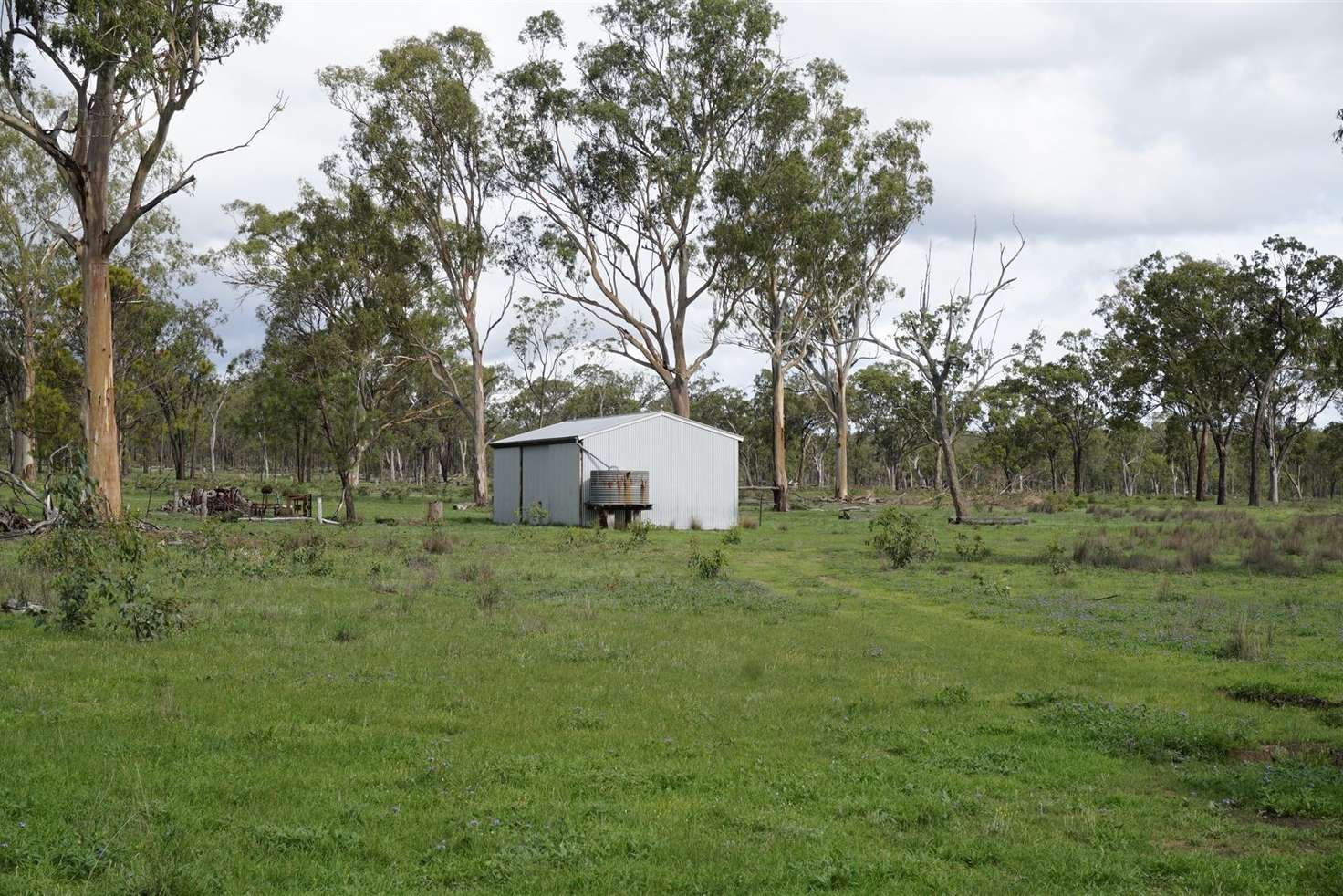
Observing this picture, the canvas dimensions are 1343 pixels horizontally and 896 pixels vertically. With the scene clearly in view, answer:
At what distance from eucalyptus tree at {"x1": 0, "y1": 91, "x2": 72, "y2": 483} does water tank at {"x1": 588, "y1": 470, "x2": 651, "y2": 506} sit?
2776cm

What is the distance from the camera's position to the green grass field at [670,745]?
5.45 m

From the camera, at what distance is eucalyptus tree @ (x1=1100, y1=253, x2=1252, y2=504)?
170 feet

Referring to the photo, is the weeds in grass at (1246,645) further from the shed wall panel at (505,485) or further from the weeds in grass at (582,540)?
the shed wall panel at (505,485)

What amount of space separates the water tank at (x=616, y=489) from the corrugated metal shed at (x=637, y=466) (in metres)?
0.81

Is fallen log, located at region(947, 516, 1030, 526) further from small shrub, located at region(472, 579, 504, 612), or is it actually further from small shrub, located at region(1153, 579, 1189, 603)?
small shrub, located at region(472, 579, 504, 612)

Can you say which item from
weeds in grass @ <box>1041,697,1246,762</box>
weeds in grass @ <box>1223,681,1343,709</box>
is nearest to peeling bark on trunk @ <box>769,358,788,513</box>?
weeds in grass @ <box>1223,681,1343,709</box>

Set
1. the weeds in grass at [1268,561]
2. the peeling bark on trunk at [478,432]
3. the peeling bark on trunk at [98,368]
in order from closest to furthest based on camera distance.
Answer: the weeds in grass at [1268,561] < the peeling bark on trunk at [98,368] < the peeling bark on trunk at [478,432]

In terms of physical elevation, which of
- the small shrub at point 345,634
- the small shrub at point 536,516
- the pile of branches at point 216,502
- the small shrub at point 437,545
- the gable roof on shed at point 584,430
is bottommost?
the small shrub at point 345,634

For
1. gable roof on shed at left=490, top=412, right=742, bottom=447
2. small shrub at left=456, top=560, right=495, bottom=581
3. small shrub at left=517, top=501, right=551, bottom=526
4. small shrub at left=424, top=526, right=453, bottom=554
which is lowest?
small shrub at left=456, top=560, right=495, bottom=581

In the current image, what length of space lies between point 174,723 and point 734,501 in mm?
31437

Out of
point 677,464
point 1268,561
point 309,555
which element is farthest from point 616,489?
point 1268,561

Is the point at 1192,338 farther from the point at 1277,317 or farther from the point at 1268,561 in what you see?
the point at 1268,561

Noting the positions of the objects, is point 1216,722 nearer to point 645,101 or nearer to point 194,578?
point 194,578

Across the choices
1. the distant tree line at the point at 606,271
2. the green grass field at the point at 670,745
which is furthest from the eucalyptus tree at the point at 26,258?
the green grass field at the point at 670,745
